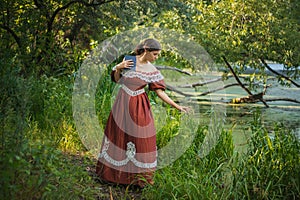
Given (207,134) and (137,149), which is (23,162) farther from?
(207,134)

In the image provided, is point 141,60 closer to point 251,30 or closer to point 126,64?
point 126,64

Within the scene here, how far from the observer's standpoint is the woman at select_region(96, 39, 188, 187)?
308cm

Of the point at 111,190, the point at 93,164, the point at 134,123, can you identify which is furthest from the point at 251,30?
the point at 111,190

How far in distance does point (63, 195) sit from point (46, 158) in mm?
364

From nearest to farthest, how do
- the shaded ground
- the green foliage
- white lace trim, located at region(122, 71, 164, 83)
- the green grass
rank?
the green grass
the green foliage
the shaded ground
white lace trim, located at region(122, 71, 164, 83)

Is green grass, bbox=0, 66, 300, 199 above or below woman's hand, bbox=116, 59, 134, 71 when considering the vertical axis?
below

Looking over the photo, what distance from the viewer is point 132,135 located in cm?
312

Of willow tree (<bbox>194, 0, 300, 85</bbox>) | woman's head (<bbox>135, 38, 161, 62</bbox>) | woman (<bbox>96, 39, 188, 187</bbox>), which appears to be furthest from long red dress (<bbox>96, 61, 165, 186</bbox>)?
willow tree (<bbox>194, 0, 300, 85</bbox>)

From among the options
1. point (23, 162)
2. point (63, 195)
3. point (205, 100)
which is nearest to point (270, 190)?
point (63, 195)

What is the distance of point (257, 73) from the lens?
6703mm

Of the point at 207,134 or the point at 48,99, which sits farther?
the point at 48,99

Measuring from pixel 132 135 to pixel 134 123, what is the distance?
8 cm

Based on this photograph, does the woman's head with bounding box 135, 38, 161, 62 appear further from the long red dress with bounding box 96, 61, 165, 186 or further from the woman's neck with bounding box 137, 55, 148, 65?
the long red dress with bounding box 96, 61, 165, 186

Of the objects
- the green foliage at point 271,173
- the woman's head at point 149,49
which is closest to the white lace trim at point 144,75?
the woman's head at point 149,49
